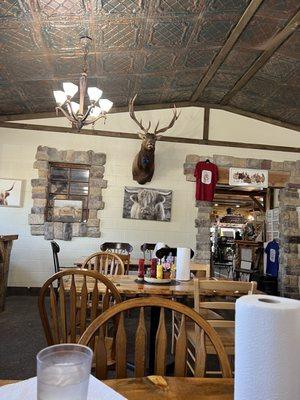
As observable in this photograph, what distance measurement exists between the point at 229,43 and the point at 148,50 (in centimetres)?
101

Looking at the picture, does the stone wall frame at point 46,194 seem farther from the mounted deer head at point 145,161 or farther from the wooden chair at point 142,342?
the wooden chair at point 142,342

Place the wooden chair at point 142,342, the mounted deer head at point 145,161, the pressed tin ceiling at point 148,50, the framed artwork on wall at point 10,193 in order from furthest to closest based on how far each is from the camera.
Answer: the framed artwork on wall at point 10,193, the mounted deer head at point 145,161, the pressed tin ceiling at point 148,50, the wooden chair at point 142,342

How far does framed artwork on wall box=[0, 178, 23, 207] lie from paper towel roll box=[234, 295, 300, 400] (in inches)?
222

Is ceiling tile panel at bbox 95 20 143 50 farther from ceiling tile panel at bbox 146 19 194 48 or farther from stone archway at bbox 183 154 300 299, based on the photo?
stone archway at bbox 183 154 300 299

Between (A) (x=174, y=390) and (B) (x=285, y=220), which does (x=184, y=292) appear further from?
(B) (x=285, y=220)

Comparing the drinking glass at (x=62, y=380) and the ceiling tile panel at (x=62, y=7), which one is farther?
the ceiling tile panel at (x=62, y=7)

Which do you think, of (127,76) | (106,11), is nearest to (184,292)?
(106,11)

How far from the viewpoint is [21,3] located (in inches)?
A: 117

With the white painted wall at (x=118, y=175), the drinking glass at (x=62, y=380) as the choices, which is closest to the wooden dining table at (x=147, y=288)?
the drinking glass at (x=62, y=380)

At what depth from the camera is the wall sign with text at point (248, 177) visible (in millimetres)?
6098

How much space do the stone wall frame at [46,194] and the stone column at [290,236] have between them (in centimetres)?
339

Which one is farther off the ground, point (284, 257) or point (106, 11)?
point (106, 11)

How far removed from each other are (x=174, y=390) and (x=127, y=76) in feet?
14.8

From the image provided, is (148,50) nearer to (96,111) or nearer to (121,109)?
(96,111)
